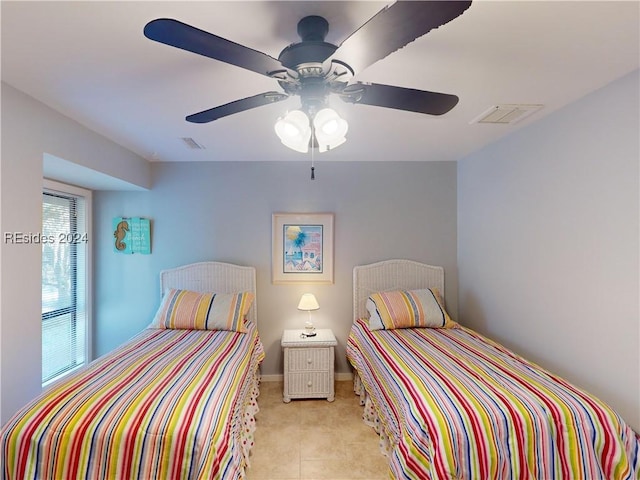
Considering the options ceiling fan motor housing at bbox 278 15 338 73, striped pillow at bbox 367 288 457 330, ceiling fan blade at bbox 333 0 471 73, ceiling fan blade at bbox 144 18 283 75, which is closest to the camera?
ceiling fan blade at bbox 333 0 471 73

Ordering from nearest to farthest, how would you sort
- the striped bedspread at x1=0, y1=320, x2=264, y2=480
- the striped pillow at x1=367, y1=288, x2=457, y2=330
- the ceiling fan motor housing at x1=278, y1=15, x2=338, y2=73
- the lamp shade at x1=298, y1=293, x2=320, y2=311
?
1. the ceiling fan motor housing at x1=278, y1=15, x2=338, y2=73
2. the striped bedspread at x1=0, y1=320, x2=264, y2=480
3. the striped pillow at x1=367, y1=288, x2=457, y2=330
4. the lamp shade at x1=298, y1=293, x2=320, y2=311

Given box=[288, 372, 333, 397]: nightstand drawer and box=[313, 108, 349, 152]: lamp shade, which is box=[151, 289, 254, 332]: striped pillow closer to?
box=[288, 372, 333, 397]: nightstand drawer

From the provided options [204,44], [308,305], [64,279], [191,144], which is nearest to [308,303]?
[308,305]

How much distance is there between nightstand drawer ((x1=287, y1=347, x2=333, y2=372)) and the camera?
9.34 feet

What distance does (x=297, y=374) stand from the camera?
2.85 meters

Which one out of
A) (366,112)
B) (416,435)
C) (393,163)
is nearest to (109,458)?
(416,435)

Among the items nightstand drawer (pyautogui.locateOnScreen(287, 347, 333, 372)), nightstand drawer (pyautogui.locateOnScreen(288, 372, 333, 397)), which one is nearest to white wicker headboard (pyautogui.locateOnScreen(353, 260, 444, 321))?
nightstand drawer (pyautogui.locateOnScreen(287, 347, 333, 372))

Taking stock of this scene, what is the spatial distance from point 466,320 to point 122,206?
3697 mm

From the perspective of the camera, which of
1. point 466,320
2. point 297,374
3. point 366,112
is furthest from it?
point 466,320

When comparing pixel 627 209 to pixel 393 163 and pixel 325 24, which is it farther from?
pixel 393 163

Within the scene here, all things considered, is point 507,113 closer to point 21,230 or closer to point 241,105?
point 241,105

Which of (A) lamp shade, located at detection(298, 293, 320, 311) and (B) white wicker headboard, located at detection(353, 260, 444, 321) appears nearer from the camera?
(A) lamp shade, located at detection(298, 293, 320, 311)

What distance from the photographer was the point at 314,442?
226cm

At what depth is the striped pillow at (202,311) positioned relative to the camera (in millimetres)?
2756
